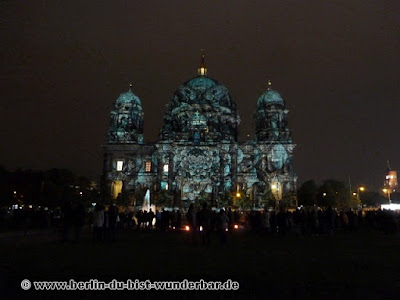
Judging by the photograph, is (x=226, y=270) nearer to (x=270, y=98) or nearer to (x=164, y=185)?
(x=164, y=185)

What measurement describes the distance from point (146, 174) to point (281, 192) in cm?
2658

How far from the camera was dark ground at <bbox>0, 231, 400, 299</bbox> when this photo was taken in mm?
8469

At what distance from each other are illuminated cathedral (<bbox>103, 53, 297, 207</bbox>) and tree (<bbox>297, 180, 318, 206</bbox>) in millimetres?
11480

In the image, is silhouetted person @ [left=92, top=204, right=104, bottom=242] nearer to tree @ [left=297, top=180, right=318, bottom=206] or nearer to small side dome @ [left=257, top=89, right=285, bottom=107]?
small side dome @ [left=257, top=89, right=285, bottom=107]

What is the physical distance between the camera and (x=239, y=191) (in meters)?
81.6

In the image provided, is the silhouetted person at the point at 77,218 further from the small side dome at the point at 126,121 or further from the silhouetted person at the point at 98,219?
the small side dome at the point at 126,121

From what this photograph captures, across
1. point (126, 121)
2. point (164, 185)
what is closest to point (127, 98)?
point (126, 121)

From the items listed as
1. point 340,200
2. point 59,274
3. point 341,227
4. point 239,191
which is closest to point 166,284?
point 59,274

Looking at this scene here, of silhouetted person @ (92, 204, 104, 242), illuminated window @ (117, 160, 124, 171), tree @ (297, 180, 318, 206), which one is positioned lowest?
silhouetted person @ (92, 204, 104, 242)

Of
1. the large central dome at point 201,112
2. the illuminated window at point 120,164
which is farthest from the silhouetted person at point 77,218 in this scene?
the large central dome at point 201,112

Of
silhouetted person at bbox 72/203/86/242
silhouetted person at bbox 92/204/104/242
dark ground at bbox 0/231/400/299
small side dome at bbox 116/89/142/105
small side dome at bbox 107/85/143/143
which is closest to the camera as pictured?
dark ground at bbox 0/231/400/299

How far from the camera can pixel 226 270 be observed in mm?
11336

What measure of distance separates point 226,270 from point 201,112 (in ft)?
271

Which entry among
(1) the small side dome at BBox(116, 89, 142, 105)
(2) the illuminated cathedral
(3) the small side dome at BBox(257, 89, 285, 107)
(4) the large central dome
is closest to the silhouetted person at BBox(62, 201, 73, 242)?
(2) the illuminated cathedral
